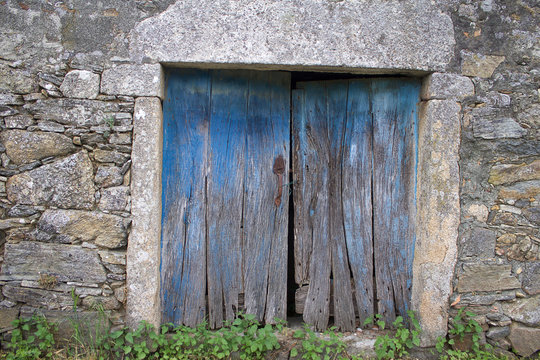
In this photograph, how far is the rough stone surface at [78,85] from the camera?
2.18 metres

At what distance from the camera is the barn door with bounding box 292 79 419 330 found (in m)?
2.54

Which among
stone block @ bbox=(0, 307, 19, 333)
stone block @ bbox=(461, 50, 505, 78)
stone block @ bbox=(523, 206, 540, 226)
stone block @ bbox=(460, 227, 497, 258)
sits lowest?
stone block @ bbox=(0, 307, 19, 333)

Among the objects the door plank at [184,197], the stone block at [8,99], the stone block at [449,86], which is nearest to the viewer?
the stone block at [8,99]

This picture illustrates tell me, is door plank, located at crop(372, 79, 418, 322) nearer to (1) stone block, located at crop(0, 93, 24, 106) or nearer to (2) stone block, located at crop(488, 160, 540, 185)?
(2) stone block, located at crop(488, 160, 540, 185)

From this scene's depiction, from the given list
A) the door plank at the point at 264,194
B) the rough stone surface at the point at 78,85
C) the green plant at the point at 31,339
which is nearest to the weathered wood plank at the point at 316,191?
the door plank at the point at 264,194

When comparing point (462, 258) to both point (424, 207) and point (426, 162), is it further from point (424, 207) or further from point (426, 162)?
point (426, 162)

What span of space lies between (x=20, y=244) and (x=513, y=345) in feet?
10.5

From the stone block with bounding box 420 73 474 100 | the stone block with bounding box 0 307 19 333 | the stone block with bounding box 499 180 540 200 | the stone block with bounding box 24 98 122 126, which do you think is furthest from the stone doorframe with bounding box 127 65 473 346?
the stone block with bounding box 0 307 19 333

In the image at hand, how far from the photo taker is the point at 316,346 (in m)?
2.39

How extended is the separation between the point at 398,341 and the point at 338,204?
0.98 meters

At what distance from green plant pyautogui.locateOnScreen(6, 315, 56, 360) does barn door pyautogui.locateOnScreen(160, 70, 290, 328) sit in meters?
0.69

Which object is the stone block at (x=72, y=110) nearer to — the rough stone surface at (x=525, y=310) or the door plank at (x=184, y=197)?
the door plank at (x=184, y=197)

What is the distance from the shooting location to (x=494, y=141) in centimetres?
235

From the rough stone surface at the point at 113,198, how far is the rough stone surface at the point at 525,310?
2.58m
